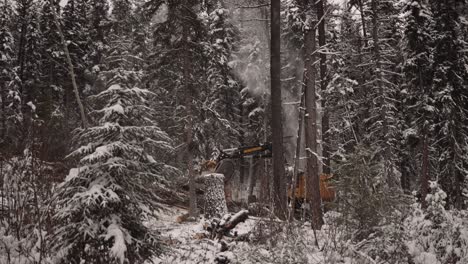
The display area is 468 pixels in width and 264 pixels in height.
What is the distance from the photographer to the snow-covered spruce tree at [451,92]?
60.1 feet

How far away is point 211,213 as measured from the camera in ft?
36.0

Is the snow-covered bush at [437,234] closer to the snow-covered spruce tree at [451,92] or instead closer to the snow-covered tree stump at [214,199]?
the snow-covered tree stump at [214,199]

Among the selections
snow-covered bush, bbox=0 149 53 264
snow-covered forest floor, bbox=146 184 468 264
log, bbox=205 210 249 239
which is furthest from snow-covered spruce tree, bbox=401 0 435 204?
snow-covered bush, bbox=0 149 53 264

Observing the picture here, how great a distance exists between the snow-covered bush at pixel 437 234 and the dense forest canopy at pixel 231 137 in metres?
0.03

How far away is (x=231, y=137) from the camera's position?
26.3 meters

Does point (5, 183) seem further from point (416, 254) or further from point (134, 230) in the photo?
point (416, 254)

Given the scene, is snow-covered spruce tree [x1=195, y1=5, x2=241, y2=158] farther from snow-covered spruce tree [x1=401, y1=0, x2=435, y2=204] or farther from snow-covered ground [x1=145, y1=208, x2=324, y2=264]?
snow-covered ground [x1=145, y1=208, x2=324, y2=264]

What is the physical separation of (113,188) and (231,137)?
21765 millimetres

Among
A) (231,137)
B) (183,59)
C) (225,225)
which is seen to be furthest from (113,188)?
(231,137)

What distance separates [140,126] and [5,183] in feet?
6.72

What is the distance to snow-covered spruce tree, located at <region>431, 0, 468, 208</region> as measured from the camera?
18.3 metres

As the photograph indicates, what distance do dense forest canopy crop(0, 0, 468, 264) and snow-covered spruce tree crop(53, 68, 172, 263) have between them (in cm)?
2

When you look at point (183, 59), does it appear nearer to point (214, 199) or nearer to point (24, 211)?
point (214, 199)

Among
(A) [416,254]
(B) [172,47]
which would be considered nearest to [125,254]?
(A) [416,254]
